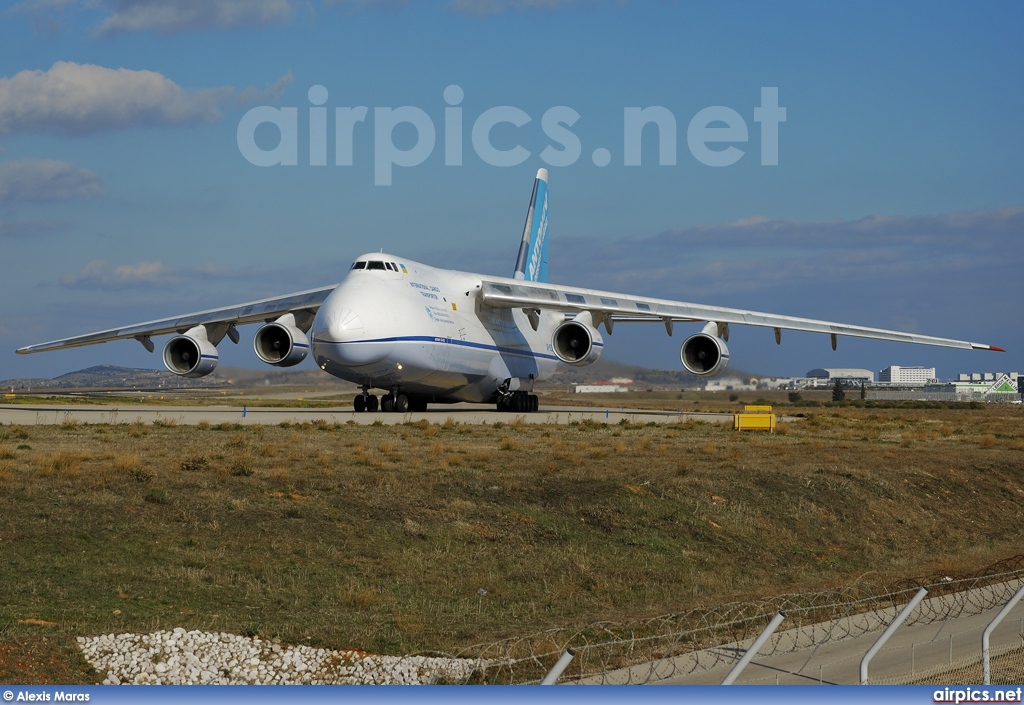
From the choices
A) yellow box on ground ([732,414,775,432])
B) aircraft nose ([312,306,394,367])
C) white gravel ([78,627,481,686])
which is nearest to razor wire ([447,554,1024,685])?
white gravel ([78,627,481,686])

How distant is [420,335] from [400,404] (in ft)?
14.8

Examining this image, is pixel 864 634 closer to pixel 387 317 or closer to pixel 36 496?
pixel 36 496

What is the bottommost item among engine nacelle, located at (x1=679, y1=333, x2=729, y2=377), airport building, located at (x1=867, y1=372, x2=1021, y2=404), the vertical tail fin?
airport building, located at (x1=867, y1=372, x2=1021, y2=404)

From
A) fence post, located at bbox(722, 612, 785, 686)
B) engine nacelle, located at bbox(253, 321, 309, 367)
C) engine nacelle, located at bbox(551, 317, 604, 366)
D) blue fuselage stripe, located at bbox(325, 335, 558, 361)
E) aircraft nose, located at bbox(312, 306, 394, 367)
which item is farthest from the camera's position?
engine nacelle, located at bbox(551, 317, 604, 366)

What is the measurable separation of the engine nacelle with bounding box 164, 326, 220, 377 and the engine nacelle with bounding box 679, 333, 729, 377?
1486 centimetres

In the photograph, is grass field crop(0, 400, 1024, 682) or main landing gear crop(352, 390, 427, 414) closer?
grass field crop(0, 400, 1024, 682)

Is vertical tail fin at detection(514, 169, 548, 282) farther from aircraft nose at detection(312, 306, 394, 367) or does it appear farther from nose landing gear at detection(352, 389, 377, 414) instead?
aircraft nose at detection(312, 306, 394, 367)

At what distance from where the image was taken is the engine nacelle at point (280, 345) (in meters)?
34.0

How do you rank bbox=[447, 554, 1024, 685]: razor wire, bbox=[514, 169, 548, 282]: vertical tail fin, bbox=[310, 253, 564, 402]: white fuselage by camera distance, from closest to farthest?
bbox=[447, 554, 1024, 685]: razor wire < bbox=[310, 253, 564, 402]: white fuselage < bbox=[514, 169, 548, 282]: vertical tail fin

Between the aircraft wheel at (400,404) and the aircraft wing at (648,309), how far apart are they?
4.23 metres

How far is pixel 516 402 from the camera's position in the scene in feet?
130

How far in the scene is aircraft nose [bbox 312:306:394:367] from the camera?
98.4 feet

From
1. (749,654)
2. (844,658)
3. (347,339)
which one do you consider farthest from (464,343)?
(749,654)

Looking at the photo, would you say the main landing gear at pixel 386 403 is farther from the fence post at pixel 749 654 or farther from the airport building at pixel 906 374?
the airport building at pixel 906 374
